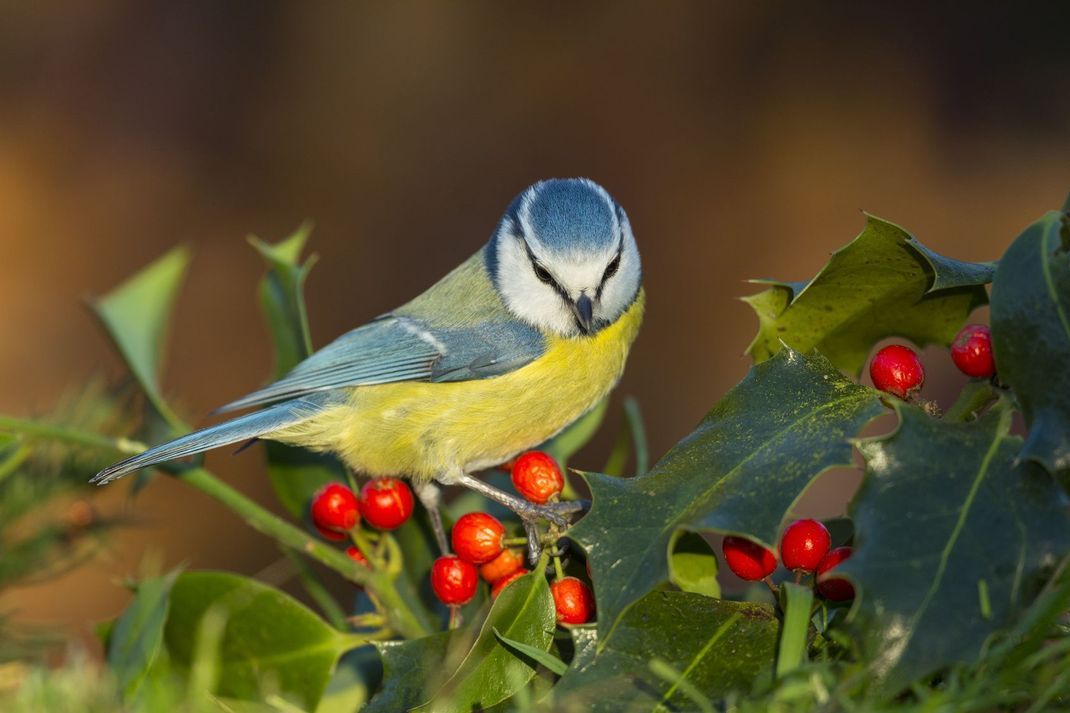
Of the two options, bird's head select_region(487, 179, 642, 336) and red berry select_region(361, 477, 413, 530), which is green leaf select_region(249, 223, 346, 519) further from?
bird's head select_region(487, 179, 642, 336)

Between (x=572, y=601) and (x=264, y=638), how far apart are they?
1.26 feet

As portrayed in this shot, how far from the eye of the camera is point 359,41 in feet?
12.7

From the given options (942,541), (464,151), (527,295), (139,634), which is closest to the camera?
(942,541)

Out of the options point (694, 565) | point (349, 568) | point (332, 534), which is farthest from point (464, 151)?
point (694, 565)

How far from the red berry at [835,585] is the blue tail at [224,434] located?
35.3 inches

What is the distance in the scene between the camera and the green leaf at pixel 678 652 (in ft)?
2.64

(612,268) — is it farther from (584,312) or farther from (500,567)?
(500,567)

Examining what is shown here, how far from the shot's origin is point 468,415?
1.79 metres

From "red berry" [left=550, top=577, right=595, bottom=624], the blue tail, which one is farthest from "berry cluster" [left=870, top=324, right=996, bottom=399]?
the blue tail

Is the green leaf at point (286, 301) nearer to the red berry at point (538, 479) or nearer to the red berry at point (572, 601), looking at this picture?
the red berry at point (538, 479)

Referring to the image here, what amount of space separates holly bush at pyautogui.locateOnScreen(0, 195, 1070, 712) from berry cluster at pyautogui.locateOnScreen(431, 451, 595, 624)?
32 mm

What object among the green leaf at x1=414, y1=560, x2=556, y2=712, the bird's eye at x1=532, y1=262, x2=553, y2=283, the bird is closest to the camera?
the green leaf at x1=414, y1=560, x2=556, y2=712

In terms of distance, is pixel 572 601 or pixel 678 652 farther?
pixel 572 601

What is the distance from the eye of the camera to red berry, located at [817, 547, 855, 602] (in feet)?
2.85
